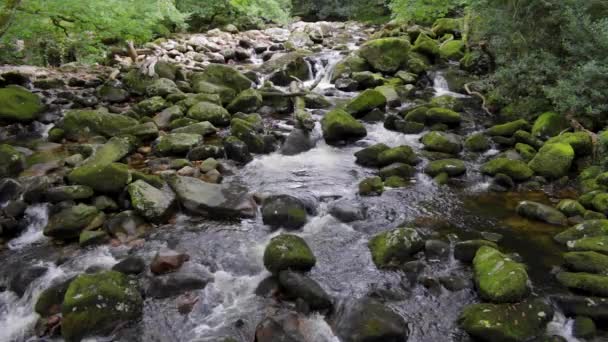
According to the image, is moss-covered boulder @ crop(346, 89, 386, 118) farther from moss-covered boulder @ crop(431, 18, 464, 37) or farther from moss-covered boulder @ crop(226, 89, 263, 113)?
moss-covered boulder @ crop(431, 18, 464, 37)

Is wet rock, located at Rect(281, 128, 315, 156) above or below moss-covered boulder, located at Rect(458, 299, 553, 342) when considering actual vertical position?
below

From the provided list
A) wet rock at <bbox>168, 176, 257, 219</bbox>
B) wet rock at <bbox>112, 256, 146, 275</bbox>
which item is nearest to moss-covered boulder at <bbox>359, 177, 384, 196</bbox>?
wet rock at <bbox>168, 176, 257, 219</bbox>

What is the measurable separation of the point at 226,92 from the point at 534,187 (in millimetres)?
8760

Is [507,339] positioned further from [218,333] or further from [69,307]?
[69,307]

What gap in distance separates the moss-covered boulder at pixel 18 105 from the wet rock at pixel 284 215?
7.79 metres

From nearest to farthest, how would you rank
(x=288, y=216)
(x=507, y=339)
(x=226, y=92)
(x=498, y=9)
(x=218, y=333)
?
(x=507, y=339) → (x=218, y=333) → (x=288, y=216) → (x=498, y=9) → (x=226, y=92)

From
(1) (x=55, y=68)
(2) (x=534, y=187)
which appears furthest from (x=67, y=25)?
(2) (x=534, y=187)

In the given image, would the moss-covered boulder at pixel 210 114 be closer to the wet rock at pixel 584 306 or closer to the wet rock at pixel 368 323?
the wet rock at pixel 368 323

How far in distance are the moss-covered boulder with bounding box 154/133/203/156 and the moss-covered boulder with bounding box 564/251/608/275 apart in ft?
24.7

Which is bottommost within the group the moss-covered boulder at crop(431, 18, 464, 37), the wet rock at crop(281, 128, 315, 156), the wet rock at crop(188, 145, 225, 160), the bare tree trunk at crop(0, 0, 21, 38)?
the wet rock at crop(281, 128, 315, 156)

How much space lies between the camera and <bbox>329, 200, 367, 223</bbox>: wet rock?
24.8ft

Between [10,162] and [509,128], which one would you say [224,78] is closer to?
[10,162]

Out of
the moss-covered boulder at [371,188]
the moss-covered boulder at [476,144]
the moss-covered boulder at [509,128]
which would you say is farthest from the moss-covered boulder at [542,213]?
the moss-covered boulder at [509,128]

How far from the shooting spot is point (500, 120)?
12.5m
